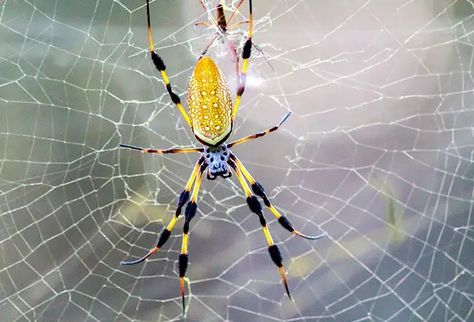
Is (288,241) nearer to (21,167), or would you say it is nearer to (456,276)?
(456,276)

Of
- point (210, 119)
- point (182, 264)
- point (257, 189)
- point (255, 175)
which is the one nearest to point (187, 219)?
point (182, 264)

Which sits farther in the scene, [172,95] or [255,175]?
[255,175]

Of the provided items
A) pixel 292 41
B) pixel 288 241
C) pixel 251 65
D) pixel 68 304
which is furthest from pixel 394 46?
pixel 68 304

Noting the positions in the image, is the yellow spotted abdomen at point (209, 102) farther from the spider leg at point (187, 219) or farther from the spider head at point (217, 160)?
the spider leg at point (187, 219)

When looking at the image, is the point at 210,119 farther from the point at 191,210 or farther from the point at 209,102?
the point at 191,210

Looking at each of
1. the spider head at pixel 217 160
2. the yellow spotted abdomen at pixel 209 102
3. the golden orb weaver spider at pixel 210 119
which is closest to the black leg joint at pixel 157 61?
the golden orb weaver spider at pixel 210 119

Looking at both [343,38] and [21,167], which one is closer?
[21,167]
